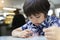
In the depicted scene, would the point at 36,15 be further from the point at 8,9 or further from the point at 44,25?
the point at 8,9

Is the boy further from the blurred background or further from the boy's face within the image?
the blurred background

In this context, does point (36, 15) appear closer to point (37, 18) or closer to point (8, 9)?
point (37, 18)

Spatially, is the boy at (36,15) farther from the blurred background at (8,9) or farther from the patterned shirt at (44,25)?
the blurred background at (8,9)

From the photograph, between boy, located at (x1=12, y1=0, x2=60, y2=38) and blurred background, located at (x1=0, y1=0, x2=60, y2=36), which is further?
blurred background, located at (x1=0, y1=0, x2=60, y2=36)

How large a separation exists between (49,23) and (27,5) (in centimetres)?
17

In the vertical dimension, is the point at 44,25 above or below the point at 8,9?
below

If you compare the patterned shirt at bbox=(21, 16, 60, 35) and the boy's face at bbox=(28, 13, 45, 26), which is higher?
the boy's face at bbox=(28, 13, 45, 26)

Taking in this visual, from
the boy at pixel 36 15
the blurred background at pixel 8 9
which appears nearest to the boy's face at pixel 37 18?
the boy at pixel 36 15

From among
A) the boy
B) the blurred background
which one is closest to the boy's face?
the boy

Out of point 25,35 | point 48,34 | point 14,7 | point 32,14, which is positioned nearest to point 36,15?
point 32,14

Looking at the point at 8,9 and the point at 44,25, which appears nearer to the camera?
the point at 44,25

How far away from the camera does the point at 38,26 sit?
2.89 feet

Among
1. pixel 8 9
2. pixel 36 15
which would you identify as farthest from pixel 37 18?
pixel 8 9

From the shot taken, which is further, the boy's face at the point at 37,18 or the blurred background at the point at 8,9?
the blurred background at the point at 8,9
